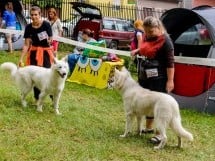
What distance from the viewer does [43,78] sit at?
25.0 ft

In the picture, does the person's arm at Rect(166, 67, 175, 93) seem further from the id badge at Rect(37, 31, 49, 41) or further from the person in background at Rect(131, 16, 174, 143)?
the id badge at Rect(37, 31, 49, 41)

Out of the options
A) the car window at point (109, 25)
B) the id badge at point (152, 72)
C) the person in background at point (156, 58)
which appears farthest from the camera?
the car window at point (109, 25)

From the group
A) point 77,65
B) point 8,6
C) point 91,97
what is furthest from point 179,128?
point 8,6

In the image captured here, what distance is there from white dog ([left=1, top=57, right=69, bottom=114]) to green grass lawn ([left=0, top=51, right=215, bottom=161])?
0.95 feet

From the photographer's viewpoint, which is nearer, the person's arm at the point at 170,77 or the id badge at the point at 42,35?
the person's arm at the point at 170,77

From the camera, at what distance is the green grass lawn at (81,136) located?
5.77 meters

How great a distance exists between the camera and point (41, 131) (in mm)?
6633

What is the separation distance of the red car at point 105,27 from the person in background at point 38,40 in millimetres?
9441

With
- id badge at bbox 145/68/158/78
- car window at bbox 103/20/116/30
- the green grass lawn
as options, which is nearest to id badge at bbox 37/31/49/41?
the green grass lawn

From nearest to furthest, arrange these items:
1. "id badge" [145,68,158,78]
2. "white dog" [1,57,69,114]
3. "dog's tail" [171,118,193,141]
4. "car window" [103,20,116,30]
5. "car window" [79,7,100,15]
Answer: "dog's tail" [171,118,193,141] < "id badge" [145,68,158,78] < "white dog" [1,57,69,114] < "car window" [79,7,100,15] < "car window" [103,20,116,30]

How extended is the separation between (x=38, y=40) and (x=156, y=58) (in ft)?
7.50

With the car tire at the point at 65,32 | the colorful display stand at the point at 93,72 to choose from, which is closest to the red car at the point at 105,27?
the car tire at the point at 65,32

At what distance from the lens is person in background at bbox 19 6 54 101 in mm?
7761

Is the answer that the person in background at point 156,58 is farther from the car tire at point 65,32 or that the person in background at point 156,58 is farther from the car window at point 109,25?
the car tire at point 65,32
